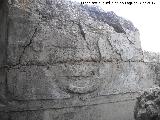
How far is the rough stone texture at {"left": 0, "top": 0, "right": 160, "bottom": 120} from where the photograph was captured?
346cm

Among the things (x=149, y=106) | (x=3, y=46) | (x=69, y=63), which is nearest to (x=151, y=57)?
(x=69, y=63)

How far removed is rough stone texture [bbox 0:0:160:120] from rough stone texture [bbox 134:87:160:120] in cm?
159

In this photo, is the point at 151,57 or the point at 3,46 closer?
the point at 3,46

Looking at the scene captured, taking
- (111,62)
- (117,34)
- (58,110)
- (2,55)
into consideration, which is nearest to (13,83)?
(2,55)

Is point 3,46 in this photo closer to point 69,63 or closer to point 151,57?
point 69,63

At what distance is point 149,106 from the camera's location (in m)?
2.04

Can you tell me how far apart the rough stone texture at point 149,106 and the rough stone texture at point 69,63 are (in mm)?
1593

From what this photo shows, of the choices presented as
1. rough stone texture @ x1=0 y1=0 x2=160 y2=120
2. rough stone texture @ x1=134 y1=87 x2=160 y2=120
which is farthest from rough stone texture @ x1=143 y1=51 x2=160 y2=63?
rough stone texture @ x1=134 y1=87 x2=160 y2=120

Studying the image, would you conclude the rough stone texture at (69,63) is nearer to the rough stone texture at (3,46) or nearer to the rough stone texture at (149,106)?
the rough stone texture at (3,46)

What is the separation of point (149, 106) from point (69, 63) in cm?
185

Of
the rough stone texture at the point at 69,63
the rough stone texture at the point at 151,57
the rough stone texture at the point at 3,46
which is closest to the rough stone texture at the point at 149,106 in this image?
the rough stone texture at the point at 69,63

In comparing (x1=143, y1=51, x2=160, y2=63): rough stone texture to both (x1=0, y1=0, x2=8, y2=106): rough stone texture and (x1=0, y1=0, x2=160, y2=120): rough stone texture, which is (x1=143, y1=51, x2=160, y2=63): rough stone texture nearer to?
(x1=0, y1=0, x2=160, y2=120): rough stone texture

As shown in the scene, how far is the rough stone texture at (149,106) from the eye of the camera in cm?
197

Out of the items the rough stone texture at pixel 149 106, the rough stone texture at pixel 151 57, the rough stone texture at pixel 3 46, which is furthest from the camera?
the rough stone texture at pixel 151 57
